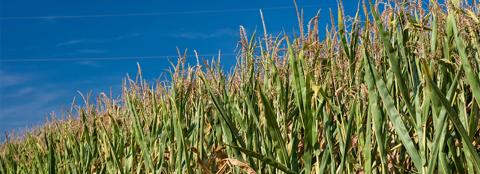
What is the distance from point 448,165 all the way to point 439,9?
55cm

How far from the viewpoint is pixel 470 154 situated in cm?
174

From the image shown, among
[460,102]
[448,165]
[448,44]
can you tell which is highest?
[448,44]

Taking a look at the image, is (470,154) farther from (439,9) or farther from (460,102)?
(439,9)

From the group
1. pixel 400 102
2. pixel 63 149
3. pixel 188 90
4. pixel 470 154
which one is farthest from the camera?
pixel 63 149

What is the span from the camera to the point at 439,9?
215 centimetres

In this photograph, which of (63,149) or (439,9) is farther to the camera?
(63,149)

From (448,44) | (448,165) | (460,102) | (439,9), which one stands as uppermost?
(439,9)

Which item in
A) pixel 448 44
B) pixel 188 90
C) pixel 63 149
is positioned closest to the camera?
pixel 448 44

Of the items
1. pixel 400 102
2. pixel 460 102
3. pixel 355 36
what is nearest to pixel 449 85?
pixel 460 102

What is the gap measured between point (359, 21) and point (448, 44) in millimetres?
628

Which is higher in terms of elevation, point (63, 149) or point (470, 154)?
point (63, 149)

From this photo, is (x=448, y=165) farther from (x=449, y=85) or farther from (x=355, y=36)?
(x=355, y=36)

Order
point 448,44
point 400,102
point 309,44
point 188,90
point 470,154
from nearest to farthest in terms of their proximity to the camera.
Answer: point 470,154 → point 448,44 → point 400,102 → point 309,44 → point 188,90

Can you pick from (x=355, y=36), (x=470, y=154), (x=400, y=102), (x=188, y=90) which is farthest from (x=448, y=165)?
(x=188, y=90)
